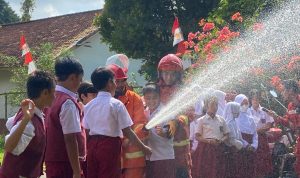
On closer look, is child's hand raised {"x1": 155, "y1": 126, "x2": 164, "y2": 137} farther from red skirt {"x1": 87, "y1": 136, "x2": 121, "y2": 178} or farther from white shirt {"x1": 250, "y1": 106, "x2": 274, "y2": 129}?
white shirt {"x1": 250, "y1": 106, "x2": 274, "y2": 129}

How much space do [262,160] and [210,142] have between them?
1343 mm

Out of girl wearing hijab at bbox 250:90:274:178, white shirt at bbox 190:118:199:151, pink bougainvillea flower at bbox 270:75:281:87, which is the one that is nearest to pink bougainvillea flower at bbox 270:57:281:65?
pink bougainvillea flower at bbox 270:75:281:87

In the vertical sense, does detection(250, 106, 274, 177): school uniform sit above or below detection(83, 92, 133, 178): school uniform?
below

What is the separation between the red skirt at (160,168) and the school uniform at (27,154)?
69.1 inches

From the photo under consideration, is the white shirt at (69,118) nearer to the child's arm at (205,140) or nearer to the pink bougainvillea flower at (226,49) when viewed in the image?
the child's arm at (205,140)

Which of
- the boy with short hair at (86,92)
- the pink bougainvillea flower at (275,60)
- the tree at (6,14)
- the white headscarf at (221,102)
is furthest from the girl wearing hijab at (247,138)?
the tree at (6,14)

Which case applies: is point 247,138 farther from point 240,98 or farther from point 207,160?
point 207,160

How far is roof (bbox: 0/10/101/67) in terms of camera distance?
1010 inches

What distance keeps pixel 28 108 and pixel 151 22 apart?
49.1ft

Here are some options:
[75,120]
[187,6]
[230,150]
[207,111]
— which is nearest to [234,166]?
[230,150]

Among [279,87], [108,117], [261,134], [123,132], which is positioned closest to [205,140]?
[261,134]

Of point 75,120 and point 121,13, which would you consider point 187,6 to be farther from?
point 75,120

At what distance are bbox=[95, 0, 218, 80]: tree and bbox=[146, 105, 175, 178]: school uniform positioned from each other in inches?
519

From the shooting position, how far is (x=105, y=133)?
5.24 m
